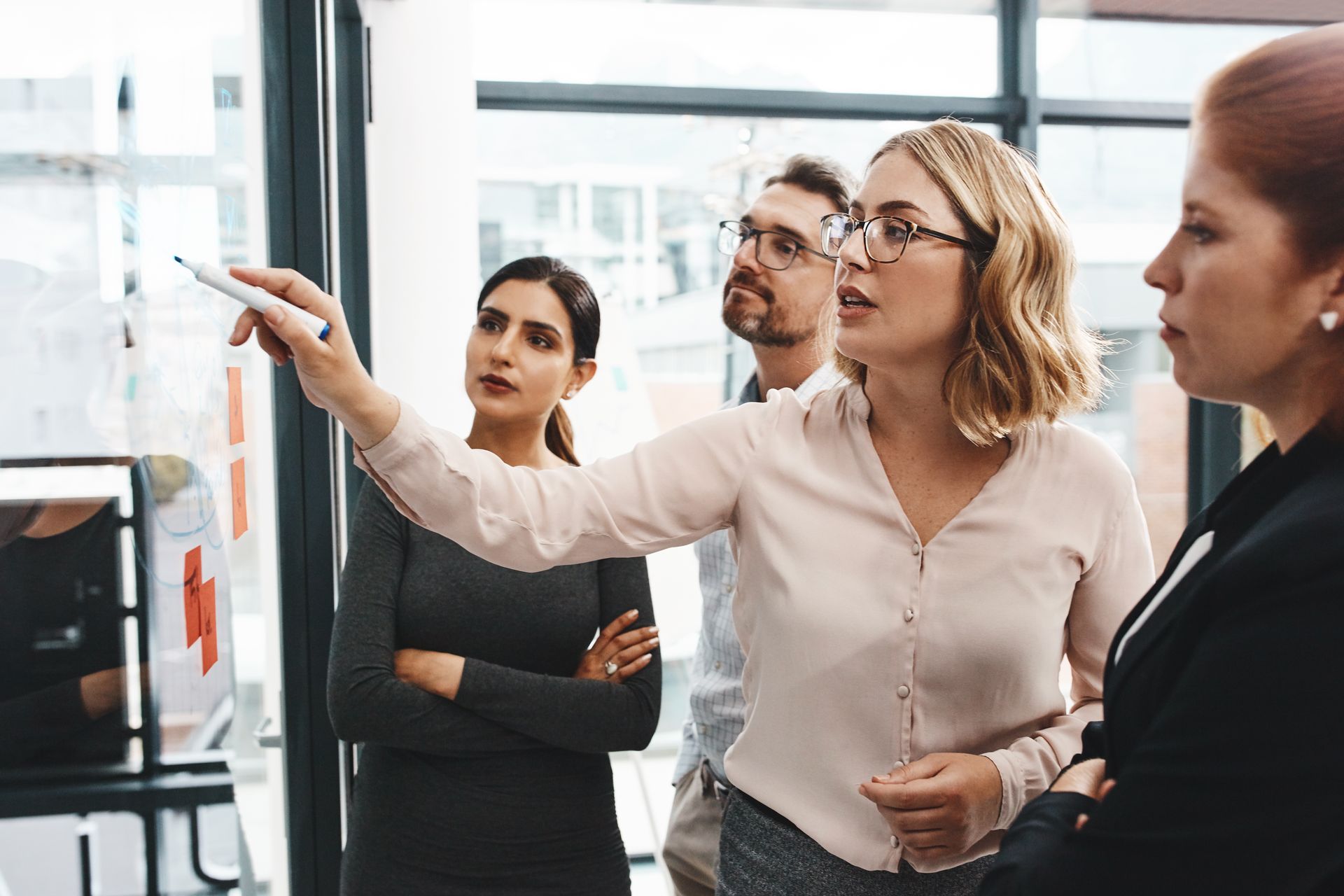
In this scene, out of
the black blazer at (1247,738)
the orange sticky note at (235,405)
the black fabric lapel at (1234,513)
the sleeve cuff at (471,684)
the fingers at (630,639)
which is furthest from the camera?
the fingers at (630,639)

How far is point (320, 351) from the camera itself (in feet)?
3.06

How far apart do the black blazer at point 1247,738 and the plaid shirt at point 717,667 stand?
96 cm

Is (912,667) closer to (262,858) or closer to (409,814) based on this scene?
(409,814)

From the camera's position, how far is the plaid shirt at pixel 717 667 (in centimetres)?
168

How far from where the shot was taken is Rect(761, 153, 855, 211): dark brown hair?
6.34 feet

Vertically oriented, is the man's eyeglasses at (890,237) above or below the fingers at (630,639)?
above

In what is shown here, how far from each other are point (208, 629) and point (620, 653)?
0.60m

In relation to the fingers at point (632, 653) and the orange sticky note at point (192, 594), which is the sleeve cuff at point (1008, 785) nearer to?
the fingers at point (632, 653)

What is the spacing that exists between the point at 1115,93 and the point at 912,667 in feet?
9.19

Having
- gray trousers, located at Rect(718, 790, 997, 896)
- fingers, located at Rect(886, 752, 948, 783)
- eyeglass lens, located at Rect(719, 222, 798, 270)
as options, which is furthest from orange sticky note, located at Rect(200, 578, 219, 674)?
eyeglass lens, located at Rect(719, 222, 798, 270)

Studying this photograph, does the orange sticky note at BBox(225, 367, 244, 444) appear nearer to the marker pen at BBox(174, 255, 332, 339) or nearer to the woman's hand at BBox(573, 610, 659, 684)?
the marker pen at BBox(174, 255, 332, 339)

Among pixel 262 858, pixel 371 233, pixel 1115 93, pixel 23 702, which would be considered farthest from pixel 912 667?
pixel 1115 93

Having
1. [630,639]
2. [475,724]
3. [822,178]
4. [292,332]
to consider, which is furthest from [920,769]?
[822,178]

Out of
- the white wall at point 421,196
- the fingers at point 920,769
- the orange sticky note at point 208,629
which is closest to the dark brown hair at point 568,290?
the orange sticky note at point 208,629
